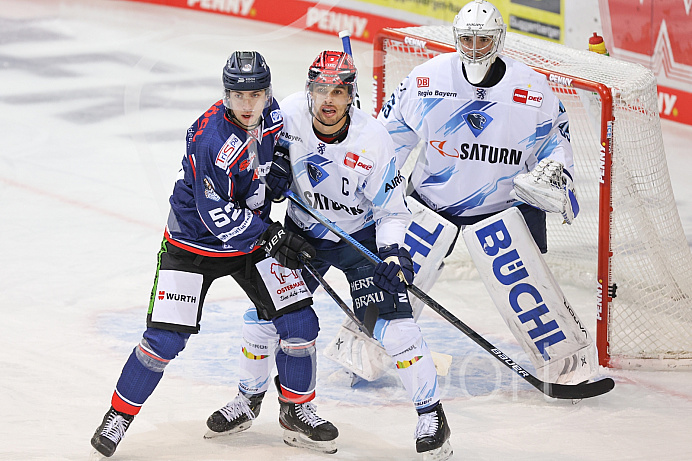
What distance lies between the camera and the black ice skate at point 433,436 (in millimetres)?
3498

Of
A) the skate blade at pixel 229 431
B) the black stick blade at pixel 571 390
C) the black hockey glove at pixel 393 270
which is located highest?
the black hockey glove at pixel 393 270

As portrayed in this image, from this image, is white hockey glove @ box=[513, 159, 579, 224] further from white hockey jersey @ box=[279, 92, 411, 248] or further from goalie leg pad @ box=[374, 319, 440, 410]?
goalie leg pad @ box=[374, 319, 440, 410]

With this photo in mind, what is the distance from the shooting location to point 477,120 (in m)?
4.17

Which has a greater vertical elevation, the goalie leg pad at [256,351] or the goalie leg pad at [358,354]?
the goalie leg pad at [256,351]

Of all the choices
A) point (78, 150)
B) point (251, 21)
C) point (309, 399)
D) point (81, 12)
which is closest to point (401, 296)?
point (309, 399)

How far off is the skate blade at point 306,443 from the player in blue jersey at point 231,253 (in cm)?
2

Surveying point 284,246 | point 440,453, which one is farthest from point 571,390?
point 284,246

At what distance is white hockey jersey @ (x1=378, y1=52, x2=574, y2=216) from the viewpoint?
162 inches

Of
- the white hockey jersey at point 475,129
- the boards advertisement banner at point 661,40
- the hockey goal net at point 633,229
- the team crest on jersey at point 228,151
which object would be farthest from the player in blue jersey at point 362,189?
the boards advertisement banner at point 661,40

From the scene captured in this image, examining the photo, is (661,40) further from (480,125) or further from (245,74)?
(245,74)

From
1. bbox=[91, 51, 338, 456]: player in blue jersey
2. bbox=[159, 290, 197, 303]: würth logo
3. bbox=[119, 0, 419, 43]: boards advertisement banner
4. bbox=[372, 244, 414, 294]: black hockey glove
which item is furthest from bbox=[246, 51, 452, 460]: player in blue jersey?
bbox=[119, 0, 419, 43]: boards advertisement banner

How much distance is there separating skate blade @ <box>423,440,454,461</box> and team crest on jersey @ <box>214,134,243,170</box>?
1.12 m

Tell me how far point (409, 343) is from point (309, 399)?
1.37ft

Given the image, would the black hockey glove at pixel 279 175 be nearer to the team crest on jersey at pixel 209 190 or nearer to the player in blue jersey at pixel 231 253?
the player in blue jersey at pixel 231 253
